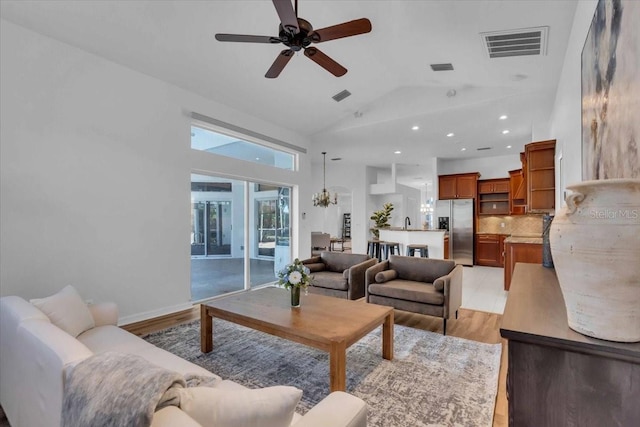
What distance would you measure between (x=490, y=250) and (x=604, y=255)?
326 inches

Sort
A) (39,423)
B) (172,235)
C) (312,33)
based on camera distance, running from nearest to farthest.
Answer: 1. (39,423)
2. (312,33)
3. (172,235)

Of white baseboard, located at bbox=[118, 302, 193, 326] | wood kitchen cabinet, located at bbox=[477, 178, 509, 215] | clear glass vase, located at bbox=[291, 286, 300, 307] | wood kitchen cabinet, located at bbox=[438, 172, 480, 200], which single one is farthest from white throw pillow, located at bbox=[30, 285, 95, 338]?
wood kitchen cabinet, located at bbox=[477, 178, 509, 215]

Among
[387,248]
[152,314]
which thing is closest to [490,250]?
[387,248]

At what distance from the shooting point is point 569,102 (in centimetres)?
312

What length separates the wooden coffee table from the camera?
2.18m

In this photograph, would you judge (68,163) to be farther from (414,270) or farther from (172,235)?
(414,270)

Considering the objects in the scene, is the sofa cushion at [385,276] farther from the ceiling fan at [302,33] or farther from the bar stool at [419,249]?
the bar stool at [419,249]

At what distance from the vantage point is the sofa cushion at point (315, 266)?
15.7ft

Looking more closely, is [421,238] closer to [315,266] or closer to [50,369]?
[315,266]

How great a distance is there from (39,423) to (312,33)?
305 cm

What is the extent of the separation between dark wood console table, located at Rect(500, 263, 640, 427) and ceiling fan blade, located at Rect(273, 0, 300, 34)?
7.49 ft

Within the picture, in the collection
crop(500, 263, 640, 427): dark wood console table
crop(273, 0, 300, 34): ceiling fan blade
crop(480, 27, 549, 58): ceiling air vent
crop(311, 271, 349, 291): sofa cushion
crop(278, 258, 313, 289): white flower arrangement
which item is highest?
crop(480, 27, 549, 58): ceiling air vent

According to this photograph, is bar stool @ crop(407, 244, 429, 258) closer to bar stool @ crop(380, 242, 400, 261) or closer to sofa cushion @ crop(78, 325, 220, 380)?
bar stool @ crop(380, 242, 400, 261)

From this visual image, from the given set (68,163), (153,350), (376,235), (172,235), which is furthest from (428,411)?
(376,235)
